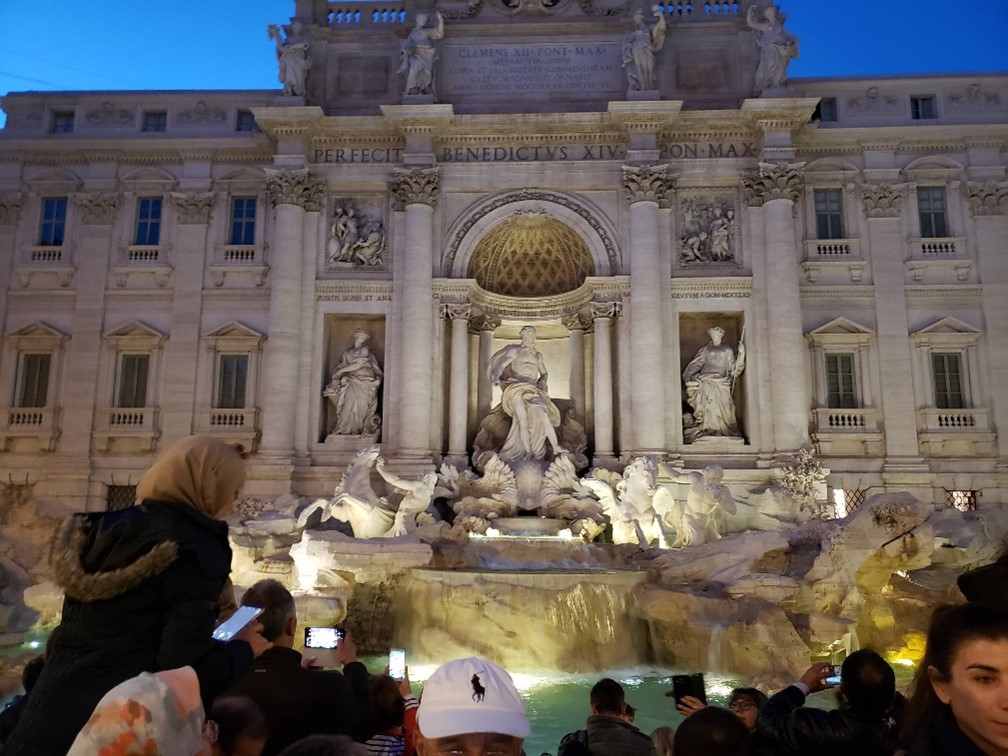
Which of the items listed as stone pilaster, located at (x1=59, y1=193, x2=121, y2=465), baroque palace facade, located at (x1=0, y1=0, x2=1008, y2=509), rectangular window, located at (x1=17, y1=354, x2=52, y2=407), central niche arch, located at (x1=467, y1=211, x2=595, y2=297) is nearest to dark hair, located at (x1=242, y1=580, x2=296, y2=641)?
baroque palace facade, located at (x1=0, y1=0, x2=1008, y2=509)

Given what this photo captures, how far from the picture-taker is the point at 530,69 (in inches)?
875

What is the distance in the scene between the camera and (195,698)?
1.91 meters

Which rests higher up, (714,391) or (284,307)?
(284,307)

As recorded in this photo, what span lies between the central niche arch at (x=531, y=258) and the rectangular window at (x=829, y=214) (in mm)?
6272

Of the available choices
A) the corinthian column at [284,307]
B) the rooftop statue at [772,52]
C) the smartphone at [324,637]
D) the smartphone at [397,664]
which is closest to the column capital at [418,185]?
the corinthian column at [284,307]

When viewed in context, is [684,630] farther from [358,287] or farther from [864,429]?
[358,287]

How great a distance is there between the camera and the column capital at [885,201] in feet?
70.1

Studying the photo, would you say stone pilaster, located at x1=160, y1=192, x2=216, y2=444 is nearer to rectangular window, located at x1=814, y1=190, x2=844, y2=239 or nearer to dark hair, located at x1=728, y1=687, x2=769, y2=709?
rectangular window, located at x1=814, y1=190, x2=844, y2=239

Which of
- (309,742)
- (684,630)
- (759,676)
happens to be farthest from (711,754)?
(684,630)

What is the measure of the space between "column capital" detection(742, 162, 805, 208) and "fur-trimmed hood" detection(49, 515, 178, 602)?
2044 cm

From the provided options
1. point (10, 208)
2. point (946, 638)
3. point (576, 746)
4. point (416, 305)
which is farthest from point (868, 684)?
point (10, 208)

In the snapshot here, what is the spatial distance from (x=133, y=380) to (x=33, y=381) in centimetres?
283

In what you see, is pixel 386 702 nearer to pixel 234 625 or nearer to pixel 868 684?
pixel 234 625

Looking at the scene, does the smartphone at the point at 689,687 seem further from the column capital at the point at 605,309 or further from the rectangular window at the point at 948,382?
the rectangular window at the point at 948,382
